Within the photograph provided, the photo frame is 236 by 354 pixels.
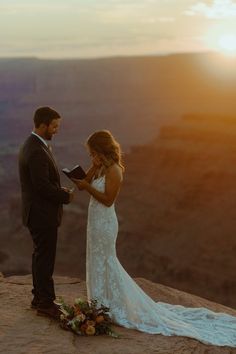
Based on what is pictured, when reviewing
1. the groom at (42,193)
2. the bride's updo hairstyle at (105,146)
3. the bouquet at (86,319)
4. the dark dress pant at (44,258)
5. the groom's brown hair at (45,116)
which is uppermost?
the groom's brown hair at (45,116)

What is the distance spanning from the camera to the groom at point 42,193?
5.94 metres

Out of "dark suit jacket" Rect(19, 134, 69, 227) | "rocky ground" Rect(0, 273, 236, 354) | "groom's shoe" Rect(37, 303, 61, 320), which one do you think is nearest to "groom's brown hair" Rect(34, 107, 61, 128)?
"dark suit jacket" Rect(19, 134, 69, 227)

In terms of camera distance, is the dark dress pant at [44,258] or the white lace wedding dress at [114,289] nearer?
the dark dress pant at [44,258]

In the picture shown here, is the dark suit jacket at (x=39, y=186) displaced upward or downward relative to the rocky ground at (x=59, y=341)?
upward

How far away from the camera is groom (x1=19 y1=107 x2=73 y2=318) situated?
5941 millimetres

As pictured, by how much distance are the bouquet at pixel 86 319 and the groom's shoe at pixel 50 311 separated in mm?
54

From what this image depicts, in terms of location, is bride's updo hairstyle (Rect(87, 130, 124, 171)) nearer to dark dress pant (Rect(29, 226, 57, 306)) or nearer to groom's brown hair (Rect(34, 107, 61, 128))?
groom's brown hair (Rect(34, 107, 61, 128))

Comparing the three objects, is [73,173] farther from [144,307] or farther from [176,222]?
[176,222]

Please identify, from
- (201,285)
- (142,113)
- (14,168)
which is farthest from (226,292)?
(142,113)

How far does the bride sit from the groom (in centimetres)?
31

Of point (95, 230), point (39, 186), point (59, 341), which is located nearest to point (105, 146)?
point (39, 186)

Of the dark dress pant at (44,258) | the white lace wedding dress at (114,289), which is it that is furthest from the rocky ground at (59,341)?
the dark dress pant at (44,258)

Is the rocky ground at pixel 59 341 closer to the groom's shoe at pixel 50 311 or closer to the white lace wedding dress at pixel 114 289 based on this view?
the groom's shoe at pixel 50 311

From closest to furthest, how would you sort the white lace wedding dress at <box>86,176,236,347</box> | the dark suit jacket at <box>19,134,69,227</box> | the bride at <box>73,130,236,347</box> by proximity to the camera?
the dark suit jacket at <box>19,134,69,227</box>, the bride at <box>73,130,236,347</box>, the white lace wedding dress at <box>86,176,236,347</box>
